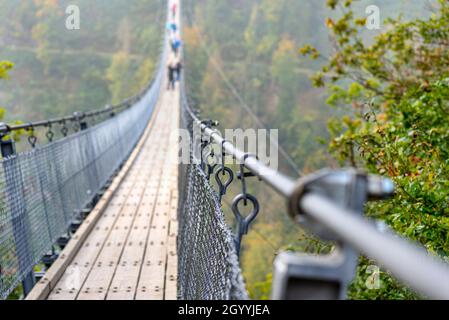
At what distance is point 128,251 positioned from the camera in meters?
2.86

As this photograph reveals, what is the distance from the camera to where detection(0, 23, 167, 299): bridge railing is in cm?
196

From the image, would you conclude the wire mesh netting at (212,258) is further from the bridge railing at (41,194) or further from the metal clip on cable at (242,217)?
the bridge railing at (41,194)

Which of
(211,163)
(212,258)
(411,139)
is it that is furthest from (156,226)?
(212,258)

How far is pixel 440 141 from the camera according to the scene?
2514mm

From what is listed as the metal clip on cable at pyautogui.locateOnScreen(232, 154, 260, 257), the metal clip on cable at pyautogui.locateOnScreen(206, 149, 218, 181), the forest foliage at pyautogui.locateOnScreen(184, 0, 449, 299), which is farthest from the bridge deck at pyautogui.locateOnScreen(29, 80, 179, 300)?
the metal clip on cable at pyautogui.locateOnScreen(232, 154, 260, 257)

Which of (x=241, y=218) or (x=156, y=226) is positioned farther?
(x=156, y=226)

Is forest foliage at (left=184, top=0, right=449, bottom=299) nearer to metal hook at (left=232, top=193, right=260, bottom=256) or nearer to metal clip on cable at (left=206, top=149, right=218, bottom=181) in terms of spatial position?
metal clip on cable at (left=206, top=149, right=218, bottom=181)

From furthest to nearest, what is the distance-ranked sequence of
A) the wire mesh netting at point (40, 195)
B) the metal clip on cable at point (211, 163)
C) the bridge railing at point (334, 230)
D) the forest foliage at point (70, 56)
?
1. the forest foliage at point (70, 56)
2. the wire mesh netting at point (40, 195)
3. the metal clip on cable at point (211, 163)
4. the bridge railing at point (334, 230)

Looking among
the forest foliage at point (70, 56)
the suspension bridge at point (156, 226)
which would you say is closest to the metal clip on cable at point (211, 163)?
the suspension bridge at point (156, 226)

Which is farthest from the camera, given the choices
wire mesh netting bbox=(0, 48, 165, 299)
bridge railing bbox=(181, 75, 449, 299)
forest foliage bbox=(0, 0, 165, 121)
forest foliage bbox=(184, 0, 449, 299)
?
forest foliage bbox=(0, 0, 165, 121)

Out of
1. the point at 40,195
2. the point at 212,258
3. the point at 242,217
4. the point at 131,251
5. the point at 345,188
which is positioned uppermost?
the point at 345,188

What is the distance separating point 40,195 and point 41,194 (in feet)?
0.05

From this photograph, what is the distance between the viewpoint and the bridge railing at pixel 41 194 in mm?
1961

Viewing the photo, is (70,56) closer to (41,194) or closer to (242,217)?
(41,194)
